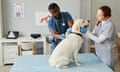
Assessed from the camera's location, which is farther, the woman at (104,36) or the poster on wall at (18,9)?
the poster on wall at (18,9)

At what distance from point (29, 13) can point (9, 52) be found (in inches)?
35.4

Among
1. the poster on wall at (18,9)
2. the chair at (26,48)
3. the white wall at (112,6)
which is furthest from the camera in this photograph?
the white wall at (112,6)

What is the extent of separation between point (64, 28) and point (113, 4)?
1.96 m

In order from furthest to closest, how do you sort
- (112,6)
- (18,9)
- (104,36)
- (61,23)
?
1. (112,6)
2. (18,9)
3. (61,23)
4. (104,36)

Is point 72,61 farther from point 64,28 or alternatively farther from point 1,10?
point 1,10

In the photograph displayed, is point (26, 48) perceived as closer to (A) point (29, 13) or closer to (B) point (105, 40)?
(A) point (29, 13)

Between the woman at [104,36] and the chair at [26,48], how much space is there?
1891 millimetres

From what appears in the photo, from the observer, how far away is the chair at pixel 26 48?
14.0 ft

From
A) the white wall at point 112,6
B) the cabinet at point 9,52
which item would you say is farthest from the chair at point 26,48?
the white wall at point 112,6

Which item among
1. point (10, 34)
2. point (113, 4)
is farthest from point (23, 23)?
point (113, 4)

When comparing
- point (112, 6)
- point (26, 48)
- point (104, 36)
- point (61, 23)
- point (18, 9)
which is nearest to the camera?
point (104, 36)

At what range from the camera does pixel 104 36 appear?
2480 mm

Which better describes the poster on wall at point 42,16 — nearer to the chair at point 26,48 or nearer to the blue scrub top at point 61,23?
the chair at point 26,48

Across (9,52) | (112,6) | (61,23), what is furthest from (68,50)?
(112,6)
